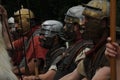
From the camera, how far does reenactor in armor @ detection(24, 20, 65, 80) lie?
27.3 ft

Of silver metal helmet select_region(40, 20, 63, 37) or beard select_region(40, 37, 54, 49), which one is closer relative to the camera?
beard select_region(40, 37, 54, 49)

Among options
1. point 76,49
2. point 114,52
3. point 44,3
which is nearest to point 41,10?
point 44,3

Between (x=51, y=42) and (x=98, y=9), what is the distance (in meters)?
2.36

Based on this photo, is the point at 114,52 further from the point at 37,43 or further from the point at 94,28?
the point at 37,43

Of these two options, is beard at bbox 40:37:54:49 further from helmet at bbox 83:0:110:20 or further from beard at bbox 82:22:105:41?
beard at bbox 82:22:105:41

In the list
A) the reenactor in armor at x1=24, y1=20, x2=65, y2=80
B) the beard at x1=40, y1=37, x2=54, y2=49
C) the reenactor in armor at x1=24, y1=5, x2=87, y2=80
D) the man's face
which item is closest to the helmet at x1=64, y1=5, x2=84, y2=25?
the reenactor in armor at x1=24, y1=5, x2=87, y2=80

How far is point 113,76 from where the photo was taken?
5.12m

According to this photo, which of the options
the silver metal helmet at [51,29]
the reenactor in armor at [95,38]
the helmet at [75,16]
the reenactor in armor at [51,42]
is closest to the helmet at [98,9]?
the reenactor in armor at [95,38]

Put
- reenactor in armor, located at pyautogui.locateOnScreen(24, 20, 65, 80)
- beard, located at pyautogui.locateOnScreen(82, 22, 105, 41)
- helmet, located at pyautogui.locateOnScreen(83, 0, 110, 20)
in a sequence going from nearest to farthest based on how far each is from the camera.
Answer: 1. beard, located at pyautogui.locateOnScreen(82, 22, 105, 41)
2. helmet, located at pyautogui.locateOnScreen(83, 0, 110, 20)
3. reenactor in armor, located at pyautogui.locateOnScreen(24, 20, 65, 80)

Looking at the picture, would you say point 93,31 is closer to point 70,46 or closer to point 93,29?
point 93,29

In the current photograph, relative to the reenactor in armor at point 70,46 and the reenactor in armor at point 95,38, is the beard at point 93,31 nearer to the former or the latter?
the reenactor in armor at point 95,38

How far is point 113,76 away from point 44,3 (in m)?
6.63

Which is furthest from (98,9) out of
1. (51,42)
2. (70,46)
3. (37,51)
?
(37,51)

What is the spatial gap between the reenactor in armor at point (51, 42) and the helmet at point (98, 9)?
5.01 feet
